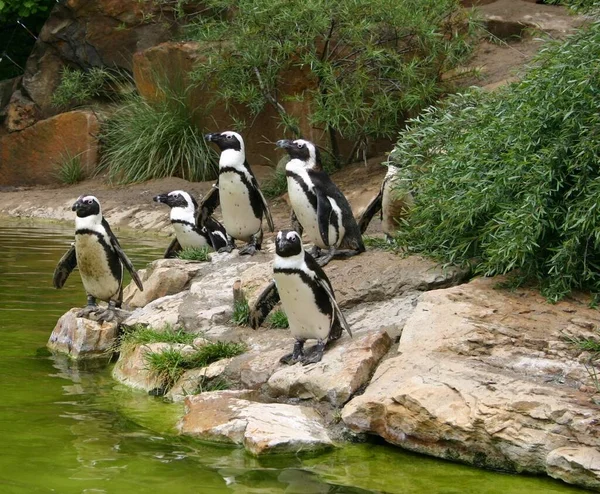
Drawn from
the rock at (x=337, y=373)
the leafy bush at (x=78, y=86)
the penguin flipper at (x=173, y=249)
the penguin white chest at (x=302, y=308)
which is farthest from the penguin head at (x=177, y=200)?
the leafy bush at (x=78, y=86)

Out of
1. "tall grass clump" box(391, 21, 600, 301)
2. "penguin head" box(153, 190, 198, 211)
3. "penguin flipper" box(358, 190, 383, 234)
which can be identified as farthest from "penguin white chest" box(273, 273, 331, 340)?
"penguin head" box(153, 190, 198, 211)

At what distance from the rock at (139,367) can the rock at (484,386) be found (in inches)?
61.2

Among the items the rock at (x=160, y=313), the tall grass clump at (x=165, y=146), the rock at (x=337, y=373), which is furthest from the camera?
the tall grass clump at (x=165, y=146)

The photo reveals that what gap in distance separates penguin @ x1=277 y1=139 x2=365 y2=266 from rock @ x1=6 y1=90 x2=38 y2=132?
1284 centimetres

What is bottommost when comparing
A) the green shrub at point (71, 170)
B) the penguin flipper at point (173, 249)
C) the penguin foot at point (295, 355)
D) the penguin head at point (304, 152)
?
the green shrub at point (71, 170)

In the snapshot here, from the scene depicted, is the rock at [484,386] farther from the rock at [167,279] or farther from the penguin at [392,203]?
the rock at [167,279]

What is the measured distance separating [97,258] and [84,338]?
2.06 ft

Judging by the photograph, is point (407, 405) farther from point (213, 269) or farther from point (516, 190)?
point (213, 269)

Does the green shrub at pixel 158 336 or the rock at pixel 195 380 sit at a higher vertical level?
the green shrub at pixel 158 336

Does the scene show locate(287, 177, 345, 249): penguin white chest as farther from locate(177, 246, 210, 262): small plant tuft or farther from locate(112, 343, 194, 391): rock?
locate(112, 343, 194, 391): rock

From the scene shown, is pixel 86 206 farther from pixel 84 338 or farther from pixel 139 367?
pixel 139 367

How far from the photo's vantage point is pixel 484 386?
472 centimetres

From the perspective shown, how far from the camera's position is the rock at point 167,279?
773cm

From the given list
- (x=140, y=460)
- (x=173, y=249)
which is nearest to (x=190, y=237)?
(x=173, y=249)
